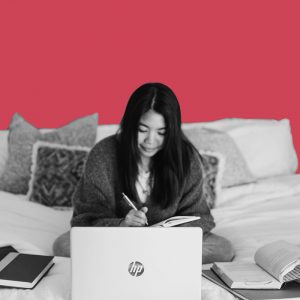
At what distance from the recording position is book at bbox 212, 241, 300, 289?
1.63 meters

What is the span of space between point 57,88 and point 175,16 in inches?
32.3

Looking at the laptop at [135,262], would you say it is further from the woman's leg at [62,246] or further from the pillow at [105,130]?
the pillow at [105,130]

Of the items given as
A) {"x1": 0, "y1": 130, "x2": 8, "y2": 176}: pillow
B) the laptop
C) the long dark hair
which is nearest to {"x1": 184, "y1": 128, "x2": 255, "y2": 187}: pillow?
the long dark hair

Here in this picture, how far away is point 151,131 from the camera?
7.00 ft

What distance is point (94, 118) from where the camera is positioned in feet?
9.98

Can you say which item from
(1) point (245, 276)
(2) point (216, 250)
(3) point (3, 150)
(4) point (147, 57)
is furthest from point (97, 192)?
(4) point (147, 57)

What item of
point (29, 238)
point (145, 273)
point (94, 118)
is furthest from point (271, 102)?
point (145, 273)

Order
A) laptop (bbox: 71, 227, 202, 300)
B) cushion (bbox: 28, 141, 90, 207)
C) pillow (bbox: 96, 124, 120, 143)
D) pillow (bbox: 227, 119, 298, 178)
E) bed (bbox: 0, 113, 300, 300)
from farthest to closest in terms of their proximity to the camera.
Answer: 1. pillow (bbox: 227, 119, 298, 178)
2. pillow (bbox: 96, 124, 120, 143)
3. cushion (bbox: 28, 141, 90, 207)
4. bed (bbox: 0, 113, 300, 300)
5. laptop (bbox: 71, 227, 202, 300)

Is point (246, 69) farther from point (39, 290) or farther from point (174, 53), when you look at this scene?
point (39, 290)

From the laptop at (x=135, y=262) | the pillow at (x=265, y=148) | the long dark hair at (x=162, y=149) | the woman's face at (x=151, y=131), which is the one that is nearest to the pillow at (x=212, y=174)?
the pillow at (x=265, y=148)

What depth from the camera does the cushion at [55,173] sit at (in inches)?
109

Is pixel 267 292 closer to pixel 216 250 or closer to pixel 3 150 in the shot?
pixel 216 250

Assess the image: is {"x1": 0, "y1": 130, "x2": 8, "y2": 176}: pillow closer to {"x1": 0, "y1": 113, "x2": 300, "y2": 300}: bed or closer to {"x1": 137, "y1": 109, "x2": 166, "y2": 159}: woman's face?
{"x1": 0, "y1": 113, "x2": 300, "y2": 300}: bed

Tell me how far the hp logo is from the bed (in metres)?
0.25
